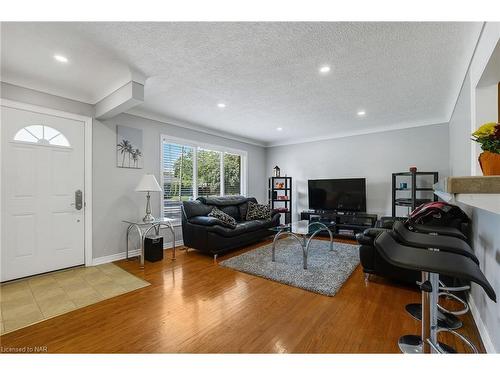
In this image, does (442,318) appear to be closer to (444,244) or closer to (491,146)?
(444,244)

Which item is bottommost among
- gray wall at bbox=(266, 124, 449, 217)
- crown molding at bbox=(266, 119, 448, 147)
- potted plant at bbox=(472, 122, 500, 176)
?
potted plant at bbox=(472, 122, 500, 176)

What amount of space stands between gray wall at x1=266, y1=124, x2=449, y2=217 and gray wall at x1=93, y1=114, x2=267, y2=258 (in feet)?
11.3

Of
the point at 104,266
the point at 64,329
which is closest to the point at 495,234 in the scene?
the point at 64,329

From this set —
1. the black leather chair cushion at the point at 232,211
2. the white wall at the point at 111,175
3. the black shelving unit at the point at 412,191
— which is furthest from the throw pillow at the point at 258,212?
the black shelving unit at the point at 412,191

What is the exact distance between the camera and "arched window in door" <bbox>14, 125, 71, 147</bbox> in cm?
278

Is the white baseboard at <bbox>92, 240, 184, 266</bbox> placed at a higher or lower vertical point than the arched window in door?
lower

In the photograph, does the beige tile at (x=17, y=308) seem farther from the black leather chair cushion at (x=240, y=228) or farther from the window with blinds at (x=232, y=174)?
the window with blinds at (x=232, y=174)

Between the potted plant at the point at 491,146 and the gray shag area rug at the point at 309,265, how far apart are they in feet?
5.76

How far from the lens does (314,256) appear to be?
11.6 feet

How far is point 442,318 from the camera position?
1979mm

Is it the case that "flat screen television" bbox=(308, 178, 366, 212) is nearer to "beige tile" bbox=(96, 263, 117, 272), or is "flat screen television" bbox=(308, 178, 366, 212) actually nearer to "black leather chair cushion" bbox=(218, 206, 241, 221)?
"black leather chair cushion" bbox=(218, 206, 241, 221)

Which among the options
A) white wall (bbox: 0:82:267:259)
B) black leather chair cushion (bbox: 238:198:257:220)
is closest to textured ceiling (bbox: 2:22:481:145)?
white wall (bbox: 0:82:267:259)
